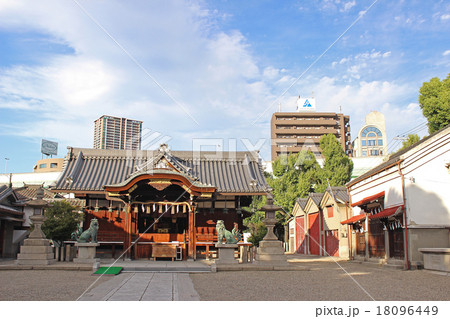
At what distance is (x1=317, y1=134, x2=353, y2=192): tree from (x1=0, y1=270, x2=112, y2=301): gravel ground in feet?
114

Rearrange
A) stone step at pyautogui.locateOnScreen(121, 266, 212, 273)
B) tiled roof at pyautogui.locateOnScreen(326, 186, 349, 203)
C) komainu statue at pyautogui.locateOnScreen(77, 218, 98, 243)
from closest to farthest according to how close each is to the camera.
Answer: stone step at pyautogui.locateOnScreen(121, 266, 212, 273)
komainu statue at pyautogui.locateOnScreen(77, 218, 98, 243)
tiled roof at pyautogui.locateOnScreen(326, 186, 349, 203)

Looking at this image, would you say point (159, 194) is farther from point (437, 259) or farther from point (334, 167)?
point (334, 167)

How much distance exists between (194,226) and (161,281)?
386 inches

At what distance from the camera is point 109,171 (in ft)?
86.7

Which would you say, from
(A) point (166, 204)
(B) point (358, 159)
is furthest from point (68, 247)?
(B) point (358, 159)

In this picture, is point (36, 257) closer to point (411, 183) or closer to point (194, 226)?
point (194, 226)

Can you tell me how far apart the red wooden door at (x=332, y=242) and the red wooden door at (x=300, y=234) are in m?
6.02

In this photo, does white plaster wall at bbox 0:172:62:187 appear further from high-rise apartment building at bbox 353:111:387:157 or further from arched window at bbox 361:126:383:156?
arched window at bbox 361:126:383:156

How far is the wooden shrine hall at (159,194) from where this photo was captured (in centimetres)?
2191

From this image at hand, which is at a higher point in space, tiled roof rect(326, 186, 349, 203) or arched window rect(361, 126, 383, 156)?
arched window rect(361, 126, 383, 156)

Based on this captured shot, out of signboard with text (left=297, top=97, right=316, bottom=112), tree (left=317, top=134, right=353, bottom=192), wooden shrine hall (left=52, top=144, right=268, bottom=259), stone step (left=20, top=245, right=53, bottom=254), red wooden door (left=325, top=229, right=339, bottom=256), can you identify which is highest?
signboard with text (left=297, top=97, right=316, bottom=112)

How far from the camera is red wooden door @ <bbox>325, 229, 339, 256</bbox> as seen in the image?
1395 inches

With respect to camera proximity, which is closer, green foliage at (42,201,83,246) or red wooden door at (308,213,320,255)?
green foliage at (42,201,83,246)

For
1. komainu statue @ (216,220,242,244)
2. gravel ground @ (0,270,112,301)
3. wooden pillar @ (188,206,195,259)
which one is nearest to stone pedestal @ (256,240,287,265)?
komainu statue @ (216,220,242,244)
